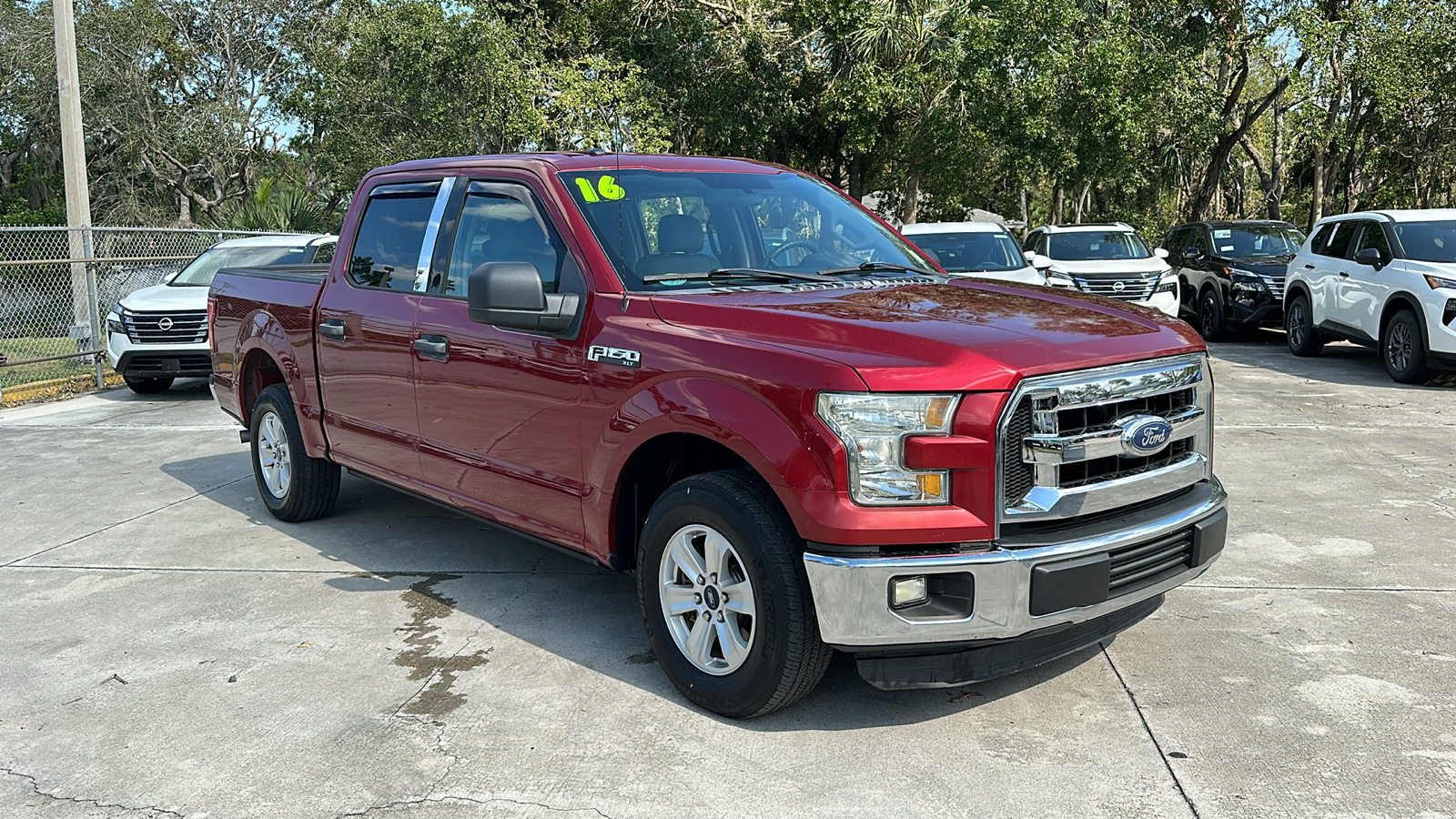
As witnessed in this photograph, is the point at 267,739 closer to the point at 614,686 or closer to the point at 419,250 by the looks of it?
the point at 614,686

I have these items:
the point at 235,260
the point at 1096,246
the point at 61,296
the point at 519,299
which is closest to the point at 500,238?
the point at 519,299

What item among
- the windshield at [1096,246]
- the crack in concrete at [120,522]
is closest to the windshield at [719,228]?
the crack in concrete at [120,522]

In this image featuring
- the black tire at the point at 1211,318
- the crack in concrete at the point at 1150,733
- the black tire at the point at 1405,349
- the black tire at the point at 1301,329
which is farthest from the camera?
the black tire at the point at 1211,318

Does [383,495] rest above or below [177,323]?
below

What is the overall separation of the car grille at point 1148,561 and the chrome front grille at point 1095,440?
15cm

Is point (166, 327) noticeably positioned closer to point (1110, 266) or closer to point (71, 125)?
point (71, 125)

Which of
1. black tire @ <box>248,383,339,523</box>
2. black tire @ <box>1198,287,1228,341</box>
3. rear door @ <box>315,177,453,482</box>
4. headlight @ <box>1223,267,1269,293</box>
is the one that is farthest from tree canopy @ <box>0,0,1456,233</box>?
rear door @ <box>315,177,453,482</box>

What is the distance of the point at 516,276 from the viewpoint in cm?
424

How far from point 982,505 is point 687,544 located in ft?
3.39

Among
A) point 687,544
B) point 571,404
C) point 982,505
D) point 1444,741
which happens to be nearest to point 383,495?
point 571,404

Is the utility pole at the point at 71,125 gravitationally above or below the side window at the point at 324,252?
above

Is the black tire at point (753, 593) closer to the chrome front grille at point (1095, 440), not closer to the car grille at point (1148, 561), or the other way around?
the chrome front grille at point (1095, 440)

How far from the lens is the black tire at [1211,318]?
1609 cm

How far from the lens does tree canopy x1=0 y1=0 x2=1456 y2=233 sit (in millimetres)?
21297
